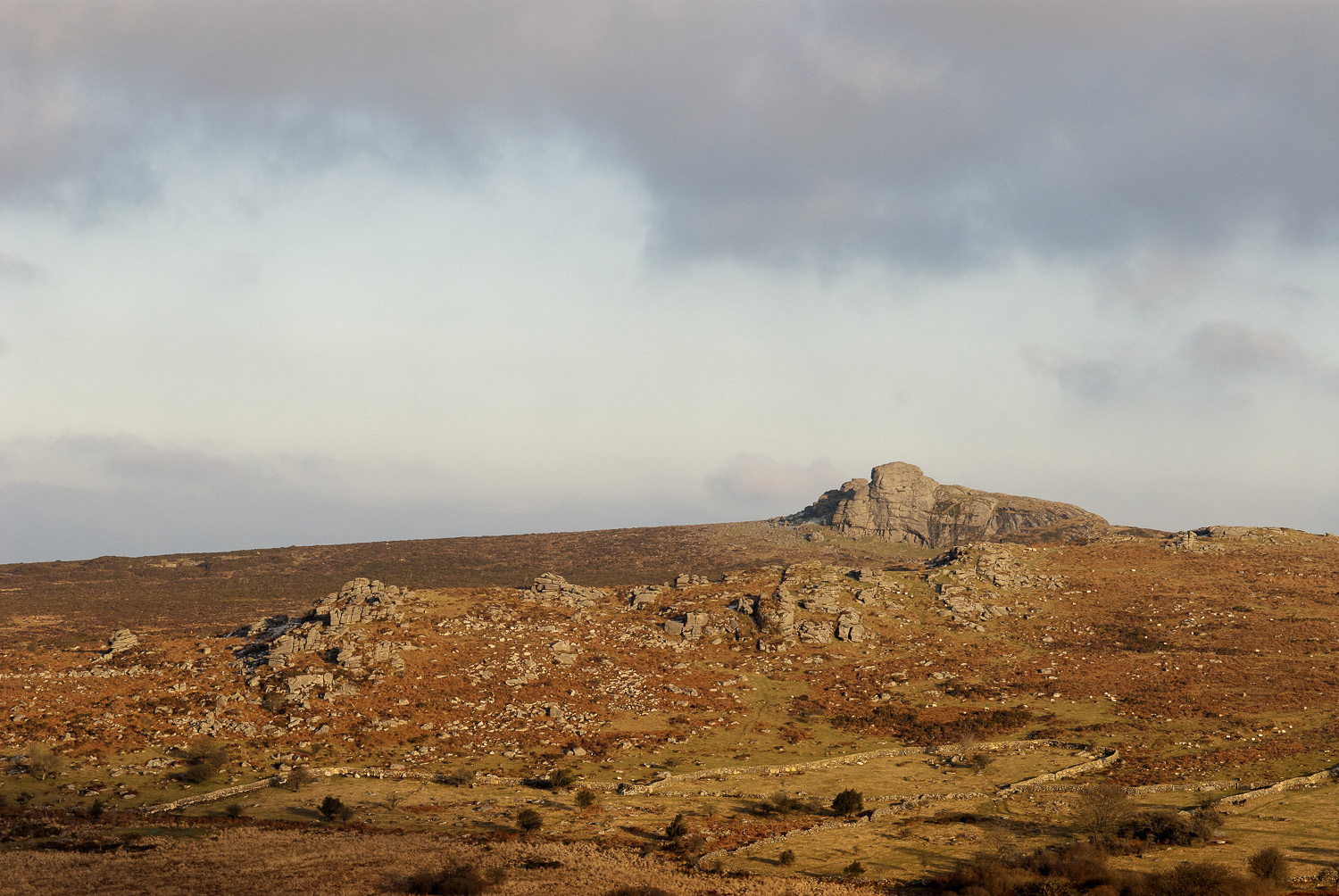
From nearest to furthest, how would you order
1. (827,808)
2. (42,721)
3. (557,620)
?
(827,808), (42,721), (557,620)

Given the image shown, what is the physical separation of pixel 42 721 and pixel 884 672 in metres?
61.2

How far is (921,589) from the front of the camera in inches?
3442

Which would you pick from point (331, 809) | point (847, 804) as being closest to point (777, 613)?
point (847, 804)

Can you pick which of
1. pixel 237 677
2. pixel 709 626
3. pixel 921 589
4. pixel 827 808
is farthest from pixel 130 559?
pixel 827 808

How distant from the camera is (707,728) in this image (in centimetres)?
6188

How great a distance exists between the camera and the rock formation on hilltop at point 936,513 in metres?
155

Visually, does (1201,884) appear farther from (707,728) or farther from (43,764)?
(43,764)

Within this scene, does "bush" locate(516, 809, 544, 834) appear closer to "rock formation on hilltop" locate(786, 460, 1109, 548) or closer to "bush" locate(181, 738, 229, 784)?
"bush" locate(181, 738, 229, 784)

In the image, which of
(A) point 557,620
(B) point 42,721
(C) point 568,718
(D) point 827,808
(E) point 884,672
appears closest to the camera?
(D) point 827,808

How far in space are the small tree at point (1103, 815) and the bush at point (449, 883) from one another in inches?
1107

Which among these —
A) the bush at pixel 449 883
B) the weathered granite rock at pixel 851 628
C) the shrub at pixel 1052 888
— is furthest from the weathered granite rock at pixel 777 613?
the bush at pixel 449 883

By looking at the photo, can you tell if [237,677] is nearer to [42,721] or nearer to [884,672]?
[42,721]

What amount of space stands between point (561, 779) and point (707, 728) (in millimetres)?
14467

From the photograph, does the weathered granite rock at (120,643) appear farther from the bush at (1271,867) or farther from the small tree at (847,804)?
the bush at (1271,867)
